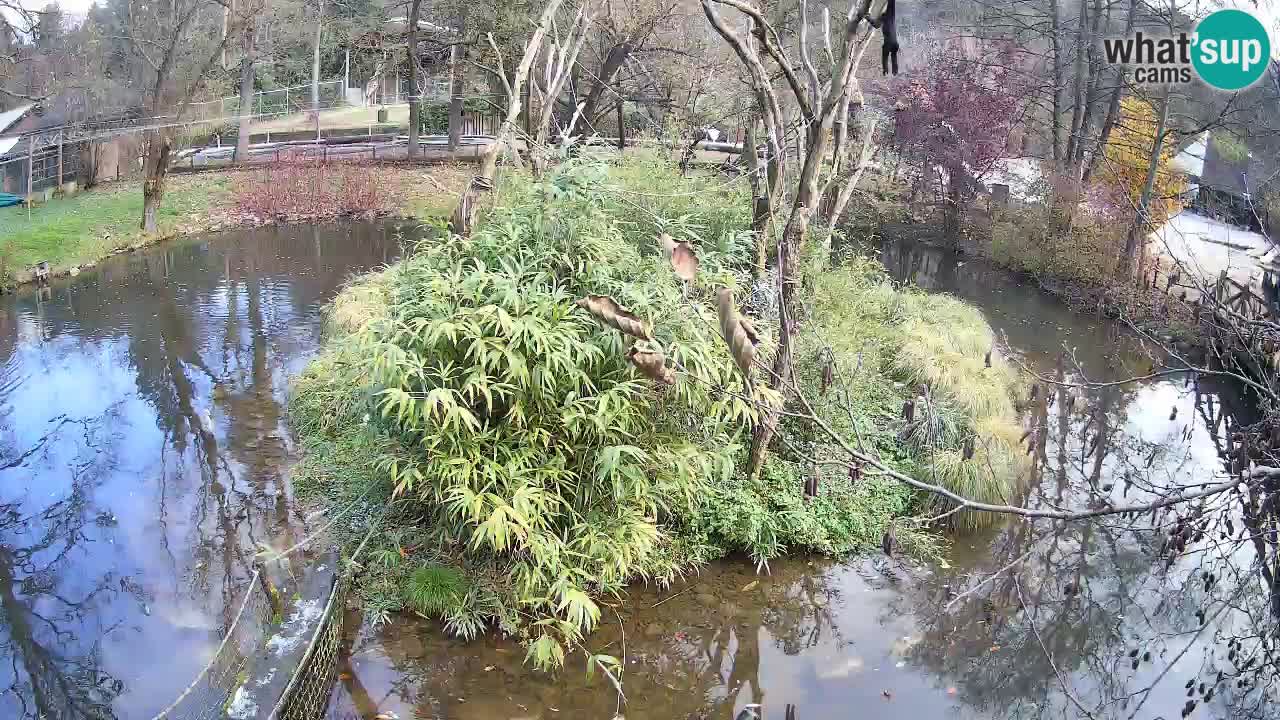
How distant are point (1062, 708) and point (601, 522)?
2.66 meters

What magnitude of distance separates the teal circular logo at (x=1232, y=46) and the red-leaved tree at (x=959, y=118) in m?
5.38

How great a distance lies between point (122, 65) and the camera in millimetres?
21734

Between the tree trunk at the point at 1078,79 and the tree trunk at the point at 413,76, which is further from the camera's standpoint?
the tree trunk at the point at 413,76

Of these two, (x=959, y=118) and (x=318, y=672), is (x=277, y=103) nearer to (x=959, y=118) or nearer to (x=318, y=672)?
(x=959, y=118)

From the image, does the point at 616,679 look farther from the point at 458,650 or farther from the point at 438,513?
the point at 438,513

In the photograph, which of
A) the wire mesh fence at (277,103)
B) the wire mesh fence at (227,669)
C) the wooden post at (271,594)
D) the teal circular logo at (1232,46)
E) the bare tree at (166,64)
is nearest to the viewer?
the wire mesh fence at (227,669)

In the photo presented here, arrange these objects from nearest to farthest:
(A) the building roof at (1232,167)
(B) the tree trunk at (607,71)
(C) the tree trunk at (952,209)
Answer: (A) the building roof at (1232,167)
(C) the tree trunk at (952,209)
(B) the tree trunk at (607,71)

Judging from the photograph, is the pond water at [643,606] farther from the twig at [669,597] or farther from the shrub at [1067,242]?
the shrub at [1067,242]

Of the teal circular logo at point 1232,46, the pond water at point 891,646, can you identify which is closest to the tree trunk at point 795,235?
the pond water at point 891,646

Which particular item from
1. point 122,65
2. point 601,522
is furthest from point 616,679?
point 122,65

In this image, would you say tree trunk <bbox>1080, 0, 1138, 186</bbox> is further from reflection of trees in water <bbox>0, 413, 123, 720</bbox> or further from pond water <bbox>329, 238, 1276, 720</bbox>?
reflection of trees in water <bbox>0, 413, 123, 720</bbox>

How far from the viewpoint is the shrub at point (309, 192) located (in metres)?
16.2

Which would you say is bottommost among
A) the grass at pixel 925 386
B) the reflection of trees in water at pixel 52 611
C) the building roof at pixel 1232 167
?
the reflection of trees in water at pixel 52 611

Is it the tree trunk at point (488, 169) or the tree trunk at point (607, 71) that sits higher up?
the tree trunk at point (607, 71)
